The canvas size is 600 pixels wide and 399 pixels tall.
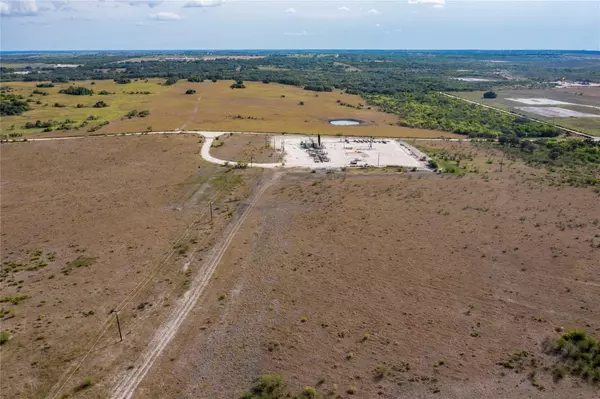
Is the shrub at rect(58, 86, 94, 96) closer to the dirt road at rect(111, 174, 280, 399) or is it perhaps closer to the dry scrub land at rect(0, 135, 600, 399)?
the dry scrub land at rect(0, 135, 600, 399)

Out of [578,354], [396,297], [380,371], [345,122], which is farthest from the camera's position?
[345,122]

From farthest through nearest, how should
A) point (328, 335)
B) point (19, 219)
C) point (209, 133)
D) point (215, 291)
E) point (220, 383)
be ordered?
point (209, 133) < point (19, 219) < point (215, 291) < point (328, 335) < point (220, 383)

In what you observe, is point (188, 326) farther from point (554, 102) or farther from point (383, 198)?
point (554, 102)

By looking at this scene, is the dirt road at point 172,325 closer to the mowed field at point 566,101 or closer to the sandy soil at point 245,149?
the sandy soil at point 245,149

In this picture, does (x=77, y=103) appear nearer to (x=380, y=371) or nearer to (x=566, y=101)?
(x=380, y=371)

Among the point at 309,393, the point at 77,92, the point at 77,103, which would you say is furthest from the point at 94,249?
the point at 77,92

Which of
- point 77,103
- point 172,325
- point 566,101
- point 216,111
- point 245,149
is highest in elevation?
point 566,101

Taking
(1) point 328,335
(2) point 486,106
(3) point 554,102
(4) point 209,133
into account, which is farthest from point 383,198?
(3) point 554,102
